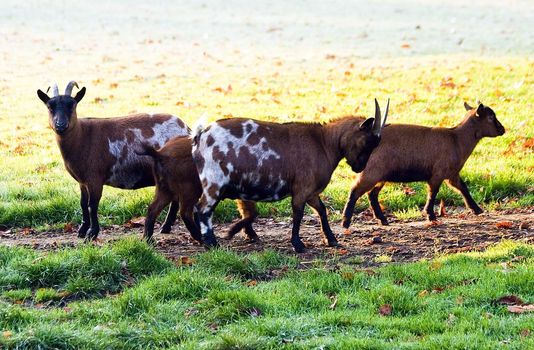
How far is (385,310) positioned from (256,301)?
3.44ft

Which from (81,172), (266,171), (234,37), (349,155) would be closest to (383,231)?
(349,155)

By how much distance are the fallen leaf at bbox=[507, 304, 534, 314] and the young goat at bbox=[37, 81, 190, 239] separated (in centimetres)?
440

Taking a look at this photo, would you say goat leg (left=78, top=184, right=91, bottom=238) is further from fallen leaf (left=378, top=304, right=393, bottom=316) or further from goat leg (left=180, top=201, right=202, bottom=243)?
fallen leaf (left=378, top=304, right=393, bottom=316)

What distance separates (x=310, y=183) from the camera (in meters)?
10.0

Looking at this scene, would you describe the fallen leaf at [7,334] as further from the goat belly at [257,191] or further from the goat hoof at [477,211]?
the goat hoof at [477,211]

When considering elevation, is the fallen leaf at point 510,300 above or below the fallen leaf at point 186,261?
above

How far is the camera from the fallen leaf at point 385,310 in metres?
7.62

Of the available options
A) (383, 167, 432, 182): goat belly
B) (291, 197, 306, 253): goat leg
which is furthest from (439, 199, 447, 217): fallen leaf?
(291, 197, 306, 253): goat leg

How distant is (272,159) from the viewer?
32.4ft

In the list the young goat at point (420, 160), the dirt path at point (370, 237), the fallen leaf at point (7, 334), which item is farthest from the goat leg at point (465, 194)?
the fallen leaf at point (7, 334)

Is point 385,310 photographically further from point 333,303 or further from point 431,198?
point 431,198

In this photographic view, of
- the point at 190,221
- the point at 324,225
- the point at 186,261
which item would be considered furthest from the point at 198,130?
the point at 324,225

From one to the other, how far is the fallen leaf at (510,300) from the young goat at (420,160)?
3241 millimetres

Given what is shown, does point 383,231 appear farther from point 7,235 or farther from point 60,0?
point 60,0
